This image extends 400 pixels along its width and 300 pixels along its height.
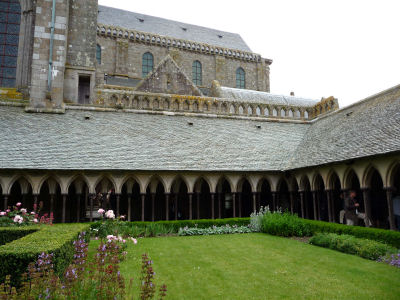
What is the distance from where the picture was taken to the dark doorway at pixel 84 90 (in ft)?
72.9

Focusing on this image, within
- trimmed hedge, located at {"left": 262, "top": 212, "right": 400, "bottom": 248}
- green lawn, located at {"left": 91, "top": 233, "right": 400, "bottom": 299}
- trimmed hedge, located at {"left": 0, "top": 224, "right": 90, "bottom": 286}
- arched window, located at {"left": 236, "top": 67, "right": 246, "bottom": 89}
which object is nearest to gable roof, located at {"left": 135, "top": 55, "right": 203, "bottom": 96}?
arched window, located at {"left": 236, "top": 67, "right": 246, "bottom": 89}

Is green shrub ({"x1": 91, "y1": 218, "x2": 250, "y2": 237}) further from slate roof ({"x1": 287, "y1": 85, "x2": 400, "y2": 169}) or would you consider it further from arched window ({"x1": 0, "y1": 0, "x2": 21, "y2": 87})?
arched window ({"x1": 0, "y1": 0, "x2": 21, "y2": 87})

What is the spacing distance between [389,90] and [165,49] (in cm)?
2356

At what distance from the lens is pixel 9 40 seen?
21.1 m

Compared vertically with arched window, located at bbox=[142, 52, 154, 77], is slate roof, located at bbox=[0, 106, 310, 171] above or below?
below

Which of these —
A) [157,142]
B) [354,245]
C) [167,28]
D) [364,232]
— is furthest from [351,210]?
[167,28]

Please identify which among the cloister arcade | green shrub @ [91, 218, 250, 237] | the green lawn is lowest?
the green lawn

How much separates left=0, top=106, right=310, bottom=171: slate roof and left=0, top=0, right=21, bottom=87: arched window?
10.7ft

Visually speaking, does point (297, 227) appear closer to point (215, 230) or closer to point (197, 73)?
point (215, 230)

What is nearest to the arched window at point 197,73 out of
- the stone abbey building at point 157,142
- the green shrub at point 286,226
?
the stone abbey building at point 157,142

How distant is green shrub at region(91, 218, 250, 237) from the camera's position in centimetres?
1194

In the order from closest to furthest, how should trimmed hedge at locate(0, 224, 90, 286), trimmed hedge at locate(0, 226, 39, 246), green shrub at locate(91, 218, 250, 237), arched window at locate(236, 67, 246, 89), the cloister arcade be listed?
1. trimmed hedge at locate(0, 224, 90, 286)
2. trimmed hedge at locate(0, 226, 39, 246)
3. green shrub at locate(91, 218, 250, 237)
4. the cloister arcade
5. arched window at locate(236, 67, 246, 89)

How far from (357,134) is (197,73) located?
23.8m

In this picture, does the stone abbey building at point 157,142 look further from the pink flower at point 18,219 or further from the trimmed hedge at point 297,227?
the pink flower at point 18,219
